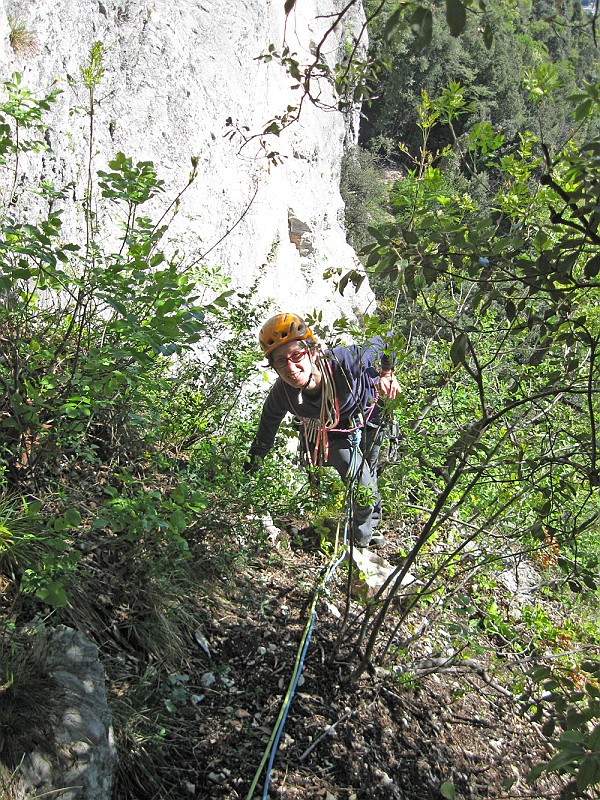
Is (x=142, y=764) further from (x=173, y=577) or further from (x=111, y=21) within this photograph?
(x=111, y=21)

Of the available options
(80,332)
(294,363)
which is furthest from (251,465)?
(80,332)

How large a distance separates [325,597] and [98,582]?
1215 mm

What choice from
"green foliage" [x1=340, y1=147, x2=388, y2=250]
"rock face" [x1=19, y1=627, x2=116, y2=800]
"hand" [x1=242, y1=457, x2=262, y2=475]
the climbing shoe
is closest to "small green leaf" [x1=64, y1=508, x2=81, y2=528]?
"rock face" [x1=19, y1=627, x2=116, y2=800]

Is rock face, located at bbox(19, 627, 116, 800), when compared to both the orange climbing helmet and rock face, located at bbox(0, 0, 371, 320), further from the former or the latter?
rock face, located at bbox(0, 0, 371, 320)

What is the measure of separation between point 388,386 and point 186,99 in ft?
15.6

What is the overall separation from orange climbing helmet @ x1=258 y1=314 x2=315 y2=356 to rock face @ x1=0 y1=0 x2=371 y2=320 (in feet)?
1.26

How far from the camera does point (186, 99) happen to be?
6324 millimetres

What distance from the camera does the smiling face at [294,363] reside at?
327cm

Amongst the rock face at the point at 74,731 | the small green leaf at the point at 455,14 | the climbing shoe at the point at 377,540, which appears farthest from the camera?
the climbing shoe at the point at 377,540

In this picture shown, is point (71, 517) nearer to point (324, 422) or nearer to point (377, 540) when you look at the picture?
point (324, 422)

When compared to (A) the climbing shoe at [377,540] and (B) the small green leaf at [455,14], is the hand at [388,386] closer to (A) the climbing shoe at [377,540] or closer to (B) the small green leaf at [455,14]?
(A) the climbing shoe at [377,540]

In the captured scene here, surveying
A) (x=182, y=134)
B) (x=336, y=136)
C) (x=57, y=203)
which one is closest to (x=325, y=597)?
(x=57, y=203)

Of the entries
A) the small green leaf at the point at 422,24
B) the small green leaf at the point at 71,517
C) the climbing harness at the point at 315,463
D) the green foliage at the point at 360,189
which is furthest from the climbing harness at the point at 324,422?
the green foliage at the point at 360,189

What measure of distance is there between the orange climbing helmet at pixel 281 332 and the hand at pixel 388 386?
0.40 m
